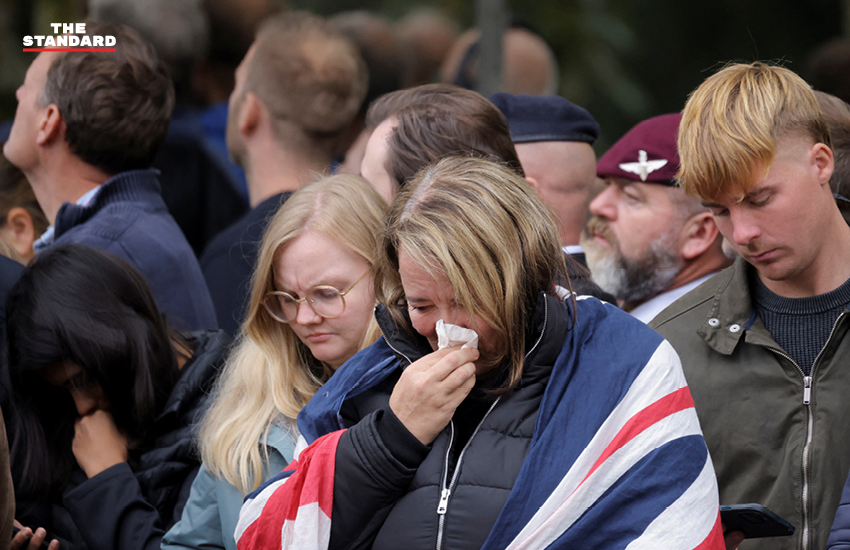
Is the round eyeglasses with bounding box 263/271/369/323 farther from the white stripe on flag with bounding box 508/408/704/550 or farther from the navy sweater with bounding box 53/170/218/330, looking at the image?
the white stripe on flag with bounding box 508/408/704/550

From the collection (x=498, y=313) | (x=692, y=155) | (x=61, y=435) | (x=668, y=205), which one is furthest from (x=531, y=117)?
(x=61, y=435)

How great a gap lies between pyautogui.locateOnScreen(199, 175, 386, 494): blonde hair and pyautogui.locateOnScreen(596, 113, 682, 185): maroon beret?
1.20 metres

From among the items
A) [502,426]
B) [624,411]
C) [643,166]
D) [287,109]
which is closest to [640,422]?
[624,411]

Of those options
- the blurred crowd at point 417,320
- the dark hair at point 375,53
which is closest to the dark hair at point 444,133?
the blurred crowd at point 417,320

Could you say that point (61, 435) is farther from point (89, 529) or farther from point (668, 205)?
point (668, 205)

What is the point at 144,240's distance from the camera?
11.2 ft

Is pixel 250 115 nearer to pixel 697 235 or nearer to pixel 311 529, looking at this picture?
pixel 697 235

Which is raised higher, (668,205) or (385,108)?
(385,108)

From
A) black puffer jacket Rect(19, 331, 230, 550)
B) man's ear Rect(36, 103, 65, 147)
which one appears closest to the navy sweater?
man's ear Rect(36, 103, 65, 147)

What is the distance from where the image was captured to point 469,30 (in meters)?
7.28

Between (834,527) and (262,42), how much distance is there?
3.17 meters

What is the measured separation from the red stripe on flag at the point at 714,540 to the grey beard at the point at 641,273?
1.71m

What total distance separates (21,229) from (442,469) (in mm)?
2784

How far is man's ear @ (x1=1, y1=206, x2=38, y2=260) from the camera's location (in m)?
4.01
